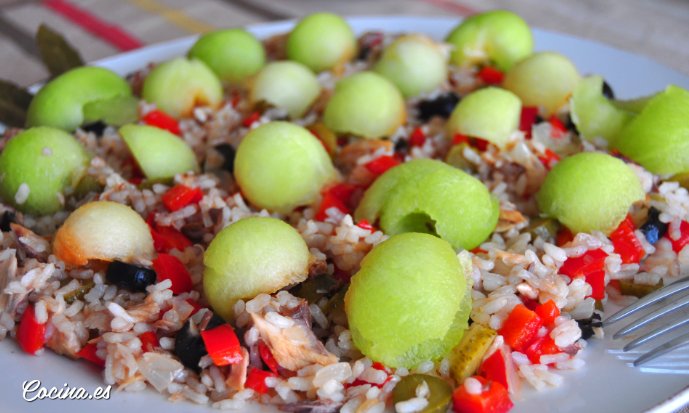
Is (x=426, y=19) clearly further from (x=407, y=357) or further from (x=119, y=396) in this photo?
(x=119, y=396)

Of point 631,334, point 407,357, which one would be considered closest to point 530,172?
point 631,334

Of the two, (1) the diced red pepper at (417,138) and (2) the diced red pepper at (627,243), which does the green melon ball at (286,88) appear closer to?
(1) the diced red pepper at (417,138)

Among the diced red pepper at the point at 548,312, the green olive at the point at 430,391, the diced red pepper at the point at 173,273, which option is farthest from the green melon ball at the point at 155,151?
the diced red pepper at the point at 548,312

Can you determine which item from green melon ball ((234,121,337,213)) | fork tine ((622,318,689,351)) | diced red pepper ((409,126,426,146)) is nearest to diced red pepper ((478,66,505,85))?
diced red pepper ((409,126,426,146))

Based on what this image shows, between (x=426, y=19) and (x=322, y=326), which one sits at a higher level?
(x=426, y=19)

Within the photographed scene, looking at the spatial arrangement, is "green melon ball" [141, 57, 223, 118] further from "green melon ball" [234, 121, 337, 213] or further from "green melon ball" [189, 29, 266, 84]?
"green melon ball" [234, 121, 337, 213]
